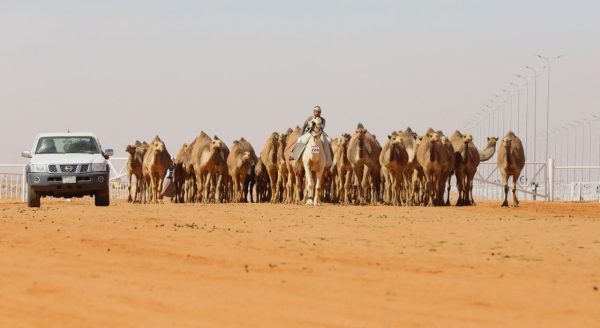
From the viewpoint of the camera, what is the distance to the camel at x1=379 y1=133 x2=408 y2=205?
3912 cm

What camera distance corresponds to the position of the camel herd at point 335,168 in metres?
38.4

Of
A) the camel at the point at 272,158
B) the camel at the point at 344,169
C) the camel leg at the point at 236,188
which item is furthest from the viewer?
the camel leg at the point at 236,188

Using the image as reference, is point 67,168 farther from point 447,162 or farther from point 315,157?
point 447,162

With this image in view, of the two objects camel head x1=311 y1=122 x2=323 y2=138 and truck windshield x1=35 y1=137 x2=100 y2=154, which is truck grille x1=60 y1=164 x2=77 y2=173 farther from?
camel head x1=311 y1=122 x2=323 y2=138

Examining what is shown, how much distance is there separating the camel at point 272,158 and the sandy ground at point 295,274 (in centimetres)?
2226

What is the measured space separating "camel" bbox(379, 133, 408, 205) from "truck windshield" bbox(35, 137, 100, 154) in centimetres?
967

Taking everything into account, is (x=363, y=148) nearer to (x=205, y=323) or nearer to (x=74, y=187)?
(x=74, y=187)

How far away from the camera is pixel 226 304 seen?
36.0 feet

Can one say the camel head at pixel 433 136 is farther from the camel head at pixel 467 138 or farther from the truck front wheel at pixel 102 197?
the truck front wheel at pixel 102 197

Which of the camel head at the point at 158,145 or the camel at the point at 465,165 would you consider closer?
the camel at the point at 465,165

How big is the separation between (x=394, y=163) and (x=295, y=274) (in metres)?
26.0

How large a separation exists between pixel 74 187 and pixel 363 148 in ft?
36.0

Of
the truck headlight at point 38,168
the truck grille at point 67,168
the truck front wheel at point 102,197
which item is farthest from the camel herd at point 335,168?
Result: the truck headlight at point 38,168

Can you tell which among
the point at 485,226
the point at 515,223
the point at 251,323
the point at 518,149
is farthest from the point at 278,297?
the point at 518,149
